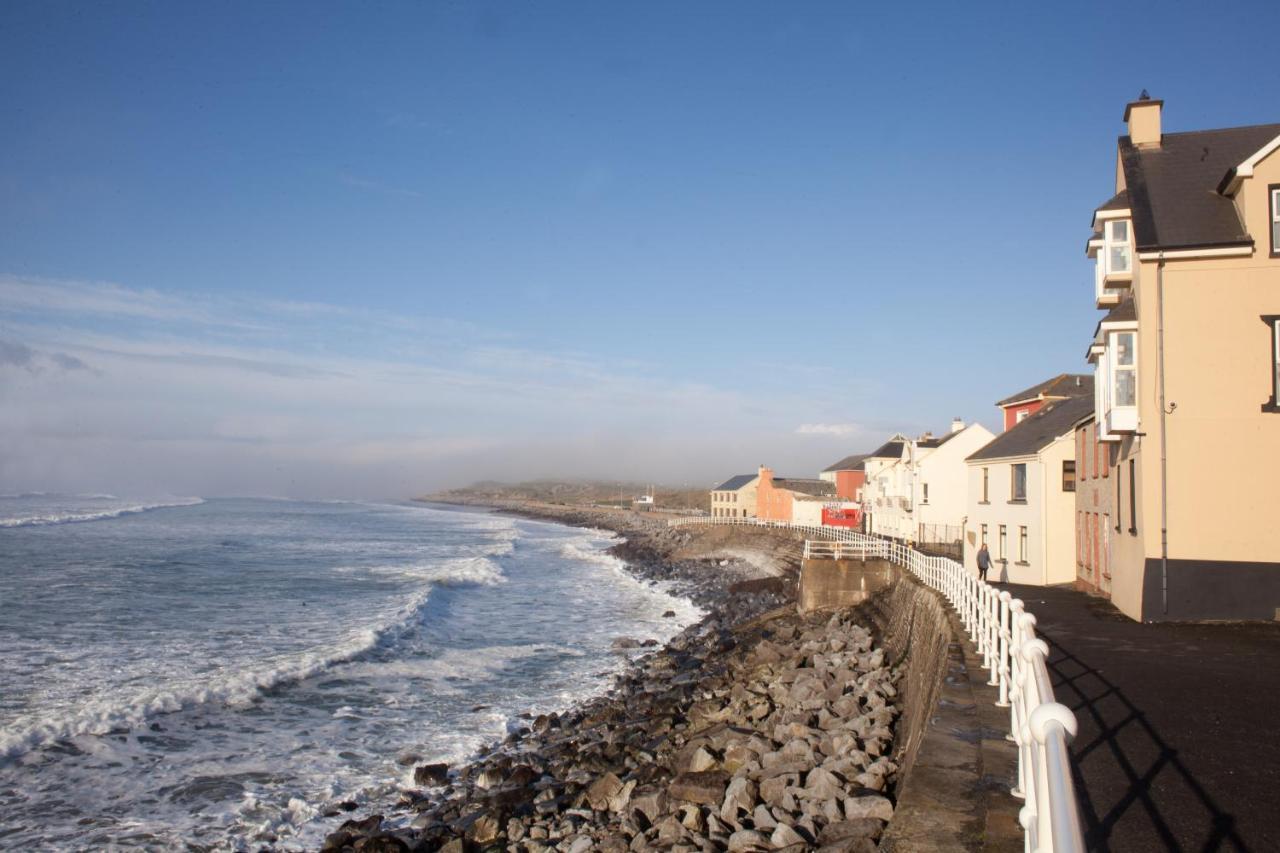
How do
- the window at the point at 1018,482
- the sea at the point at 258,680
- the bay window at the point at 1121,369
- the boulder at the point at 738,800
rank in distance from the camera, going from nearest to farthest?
the boulder at the point at 738,800 < the sea at the point at 258,680 < the bay window at the point at 1121,369 < the window at the point at 1018,482

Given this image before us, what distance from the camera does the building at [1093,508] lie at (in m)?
19.4

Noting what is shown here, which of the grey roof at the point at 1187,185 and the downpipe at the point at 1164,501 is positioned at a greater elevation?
the grey roof at the point at 1187,185

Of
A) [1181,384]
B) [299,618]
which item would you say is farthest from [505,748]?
[299,618]

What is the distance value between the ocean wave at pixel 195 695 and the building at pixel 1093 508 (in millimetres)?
18441

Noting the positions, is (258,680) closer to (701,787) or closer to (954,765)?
(701,787)

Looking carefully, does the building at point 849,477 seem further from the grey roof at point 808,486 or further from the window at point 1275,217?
the window at point 1275,217

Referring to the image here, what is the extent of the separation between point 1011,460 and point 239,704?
75.8ft

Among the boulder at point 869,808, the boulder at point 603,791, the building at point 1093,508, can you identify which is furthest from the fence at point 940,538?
the boulder at point 869,808

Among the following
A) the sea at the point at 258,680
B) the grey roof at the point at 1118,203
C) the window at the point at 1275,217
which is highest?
the grey roof at the point at 1118,203

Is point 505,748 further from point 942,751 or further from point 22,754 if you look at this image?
point 942,751

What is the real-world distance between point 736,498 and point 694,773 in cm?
7433

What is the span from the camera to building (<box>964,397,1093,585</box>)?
25375 millimetres

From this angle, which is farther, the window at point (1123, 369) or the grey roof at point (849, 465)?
the grey roof at point (849, 465)

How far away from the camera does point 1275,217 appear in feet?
47.0
